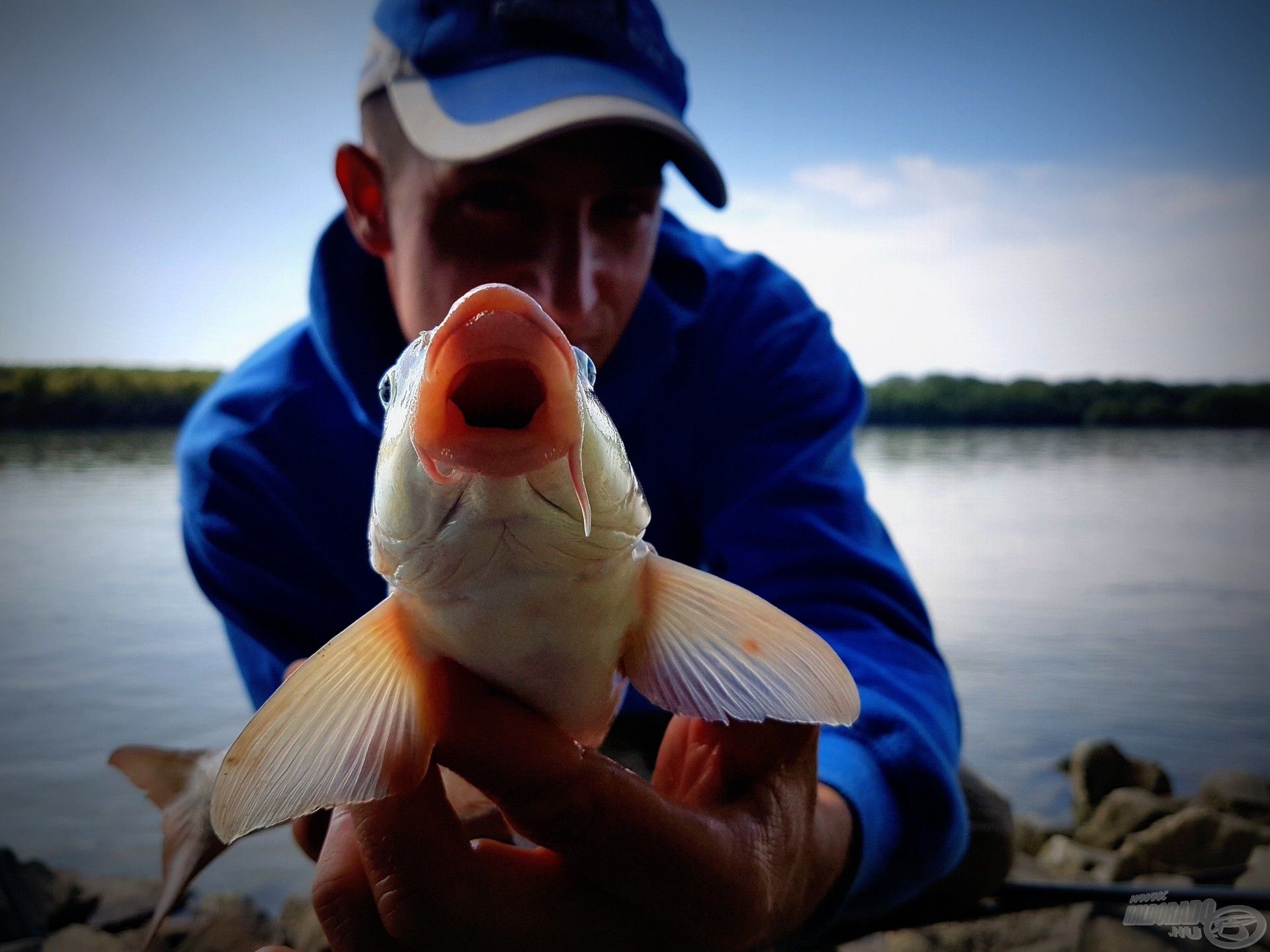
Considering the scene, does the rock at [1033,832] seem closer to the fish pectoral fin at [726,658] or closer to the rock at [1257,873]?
the rock at [1257,873]

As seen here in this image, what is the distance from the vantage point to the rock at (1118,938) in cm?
222

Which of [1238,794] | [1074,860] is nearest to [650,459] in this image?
[1074,860]

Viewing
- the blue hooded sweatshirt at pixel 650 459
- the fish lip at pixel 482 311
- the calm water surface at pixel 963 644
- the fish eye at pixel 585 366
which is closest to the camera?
the fish lip at pixel 482 311

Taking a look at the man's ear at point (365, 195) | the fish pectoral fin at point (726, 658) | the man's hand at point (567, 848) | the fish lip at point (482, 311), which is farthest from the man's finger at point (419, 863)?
the man's ear at point (365, 195)

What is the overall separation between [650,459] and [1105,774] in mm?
3550

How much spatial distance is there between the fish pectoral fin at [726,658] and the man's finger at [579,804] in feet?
0.43

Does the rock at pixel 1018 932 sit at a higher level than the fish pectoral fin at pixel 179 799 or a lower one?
lower

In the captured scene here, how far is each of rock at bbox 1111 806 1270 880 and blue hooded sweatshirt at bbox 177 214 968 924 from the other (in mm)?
2418

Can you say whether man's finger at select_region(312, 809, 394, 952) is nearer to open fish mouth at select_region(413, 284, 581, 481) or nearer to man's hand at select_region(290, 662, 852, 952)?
man's hand at select_region(290, 662, 852, 952)

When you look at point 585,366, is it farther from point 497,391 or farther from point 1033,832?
point 1033,832

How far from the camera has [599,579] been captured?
2.87 feet

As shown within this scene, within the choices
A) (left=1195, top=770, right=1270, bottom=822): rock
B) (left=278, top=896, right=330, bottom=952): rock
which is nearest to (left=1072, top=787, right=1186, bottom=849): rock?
(left=1195, top=770, right=1270, bottom=822): rock

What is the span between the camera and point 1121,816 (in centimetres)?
395

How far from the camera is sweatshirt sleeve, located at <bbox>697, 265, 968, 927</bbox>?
1565mm
